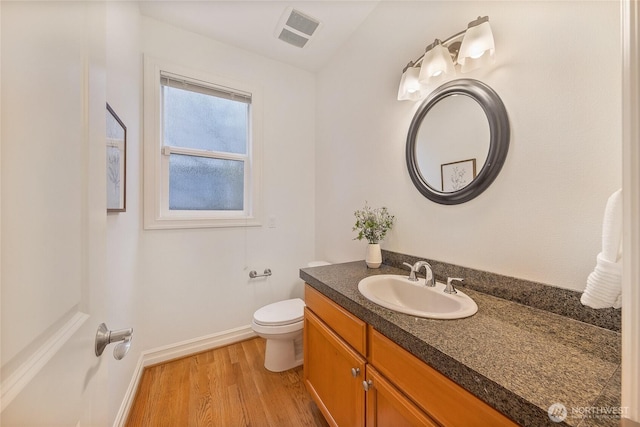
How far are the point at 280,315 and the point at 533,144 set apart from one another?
1712 millimetres

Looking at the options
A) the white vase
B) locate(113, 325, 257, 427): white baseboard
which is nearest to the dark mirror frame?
the white vase

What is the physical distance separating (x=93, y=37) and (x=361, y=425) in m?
1.48

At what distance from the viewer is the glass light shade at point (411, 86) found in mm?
1337

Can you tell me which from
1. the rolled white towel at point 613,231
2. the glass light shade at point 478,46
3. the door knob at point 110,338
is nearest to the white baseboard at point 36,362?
the door knob at point 110,338

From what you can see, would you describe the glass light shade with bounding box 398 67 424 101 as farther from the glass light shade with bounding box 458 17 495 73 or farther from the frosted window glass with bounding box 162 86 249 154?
the frosted window glass with bounding box 162 86 249 154

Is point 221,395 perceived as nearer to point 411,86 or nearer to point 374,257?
point 374,257

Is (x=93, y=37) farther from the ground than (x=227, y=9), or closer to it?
closer to it

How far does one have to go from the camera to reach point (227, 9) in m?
1.69

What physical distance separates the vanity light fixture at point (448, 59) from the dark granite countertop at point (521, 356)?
3.53ft

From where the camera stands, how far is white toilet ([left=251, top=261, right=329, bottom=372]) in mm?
1622

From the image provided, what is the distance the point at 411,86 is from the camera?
4.43 feet

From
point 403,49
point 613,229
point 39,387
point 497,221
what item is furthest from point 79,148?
point 403,49

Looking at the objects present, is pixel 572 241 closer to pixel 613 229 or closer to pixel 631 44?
pixel 613 229

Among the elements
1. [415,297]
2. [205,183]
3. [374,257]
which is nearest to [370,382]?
[415,297]
